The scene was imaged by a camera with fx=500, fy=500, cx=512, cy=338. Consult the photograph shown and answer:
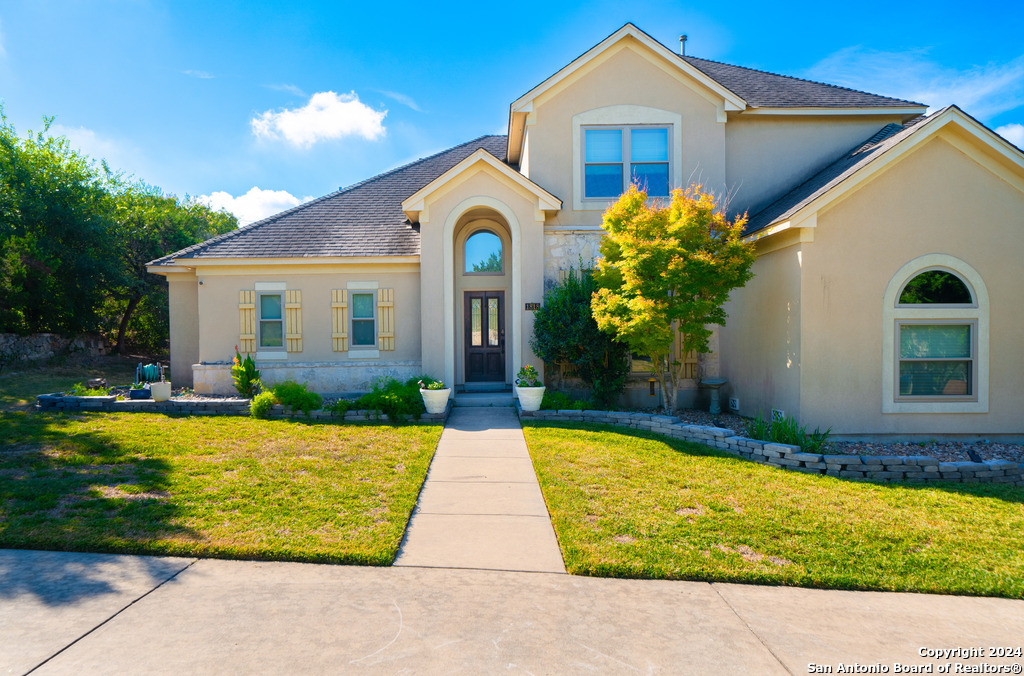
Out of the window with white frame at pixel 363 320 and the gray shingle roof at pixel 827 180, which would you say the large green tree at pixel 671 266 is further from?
the window with white frame at pixel 363 320

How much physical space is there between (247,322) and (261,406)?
12.5ft

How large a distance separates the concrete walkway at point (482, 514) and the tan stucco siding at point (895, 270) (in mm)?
5521

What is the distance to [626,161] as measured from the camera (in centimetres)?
1217

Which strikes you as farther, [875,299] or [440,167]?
[440,167]

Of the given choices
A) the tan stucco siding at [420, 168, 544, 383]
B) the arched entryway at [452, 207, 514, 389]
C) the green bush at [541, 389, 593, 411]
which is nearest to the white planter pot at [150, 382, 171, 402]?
the tan stucco siding at [420, 168, 544, 383]

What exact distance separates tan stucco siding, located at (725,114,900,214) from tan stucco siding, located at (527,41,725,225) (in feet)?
2.21

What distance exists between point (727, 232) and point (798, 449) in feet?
13.0

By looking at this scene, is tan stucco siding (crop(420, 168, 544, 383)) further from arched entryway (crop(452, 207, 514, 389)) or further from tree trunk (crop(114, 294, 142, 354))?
tree trunk (crop(114, 294, 142, 354))

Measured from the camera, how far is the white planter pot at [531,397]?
1043 centimetres

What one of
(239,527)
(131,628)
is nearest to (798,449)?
(239,527)

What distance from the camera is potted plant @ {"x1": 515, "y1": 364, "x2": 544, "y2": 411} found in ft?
34.3

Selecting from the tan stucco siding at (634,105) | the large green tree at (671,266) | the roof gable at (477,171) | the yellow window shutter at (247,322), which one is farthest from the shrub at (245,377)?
the large green tree at (671,266)

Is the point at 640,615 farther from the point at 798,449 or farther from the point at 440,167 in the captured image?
the point at 440,167

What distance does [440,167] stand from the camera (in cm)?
1680
